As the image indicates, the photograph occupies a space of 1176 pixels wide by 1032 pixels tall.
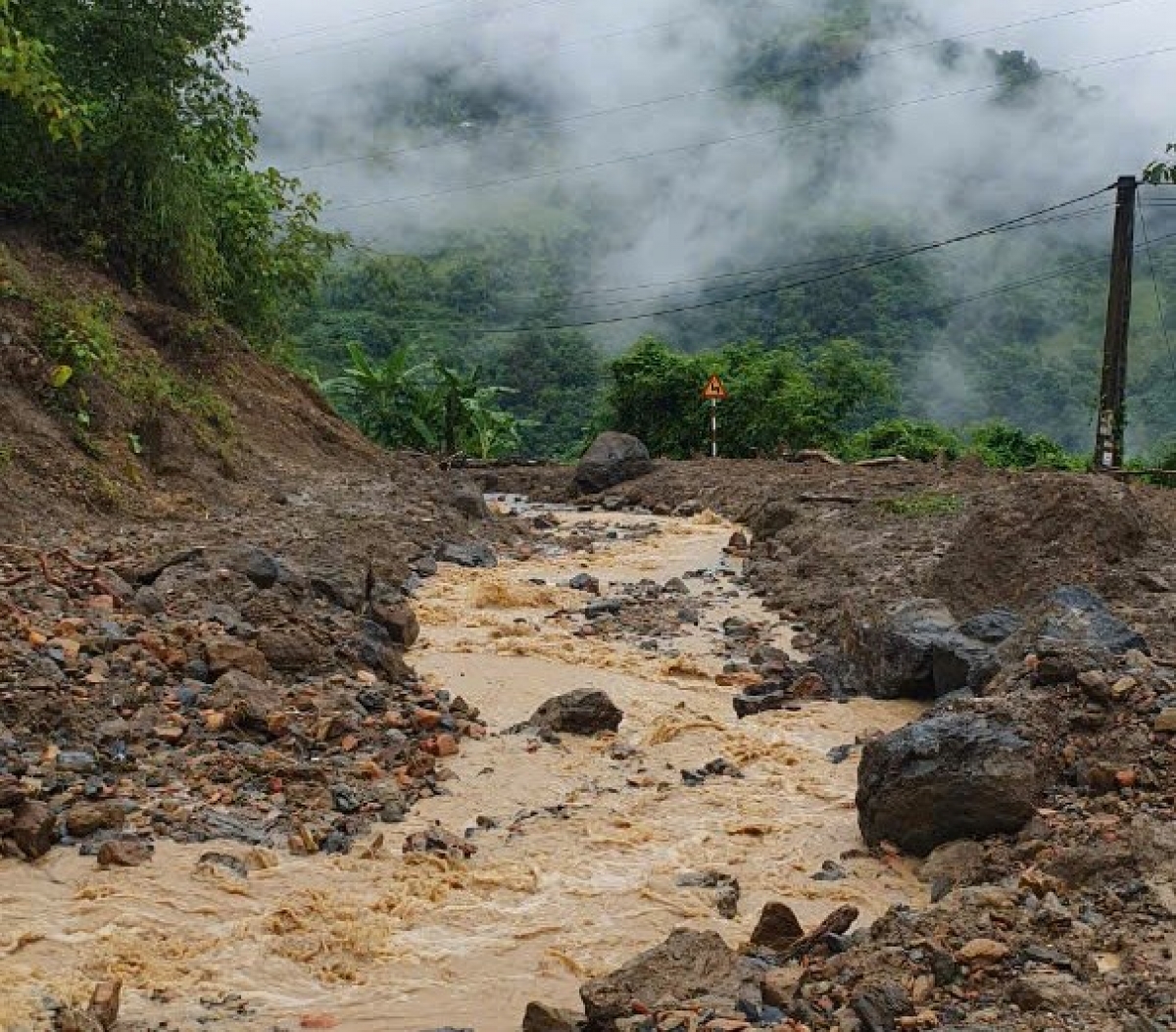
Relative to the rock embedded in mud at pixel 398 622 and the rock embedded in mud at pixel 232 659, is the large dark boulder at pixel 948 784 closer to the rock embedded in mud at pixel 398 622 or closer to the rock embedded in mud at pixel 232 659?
the rock embedded in mud at pixel 232 659

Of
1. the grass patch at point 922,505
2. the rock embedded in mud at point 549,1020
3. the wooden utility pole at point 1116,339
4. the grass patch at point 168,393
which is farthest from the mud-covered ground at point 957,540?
the grass patch at point 168,393

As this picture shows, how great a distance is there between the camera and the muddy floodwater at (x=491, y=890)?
5262 mm

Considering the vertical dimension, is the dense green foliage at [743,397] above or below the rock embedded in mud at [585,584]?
above

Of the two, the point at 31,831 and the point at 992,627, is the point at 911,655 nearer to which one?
the point at 992,627

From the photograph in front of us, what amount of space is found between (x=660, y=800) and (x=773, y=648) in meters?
3.94

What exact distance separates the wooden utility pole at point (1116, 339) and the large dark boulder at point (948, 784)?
14.8 meters

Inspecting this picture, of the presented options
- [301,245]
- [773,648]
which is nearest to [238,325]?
[301,245]

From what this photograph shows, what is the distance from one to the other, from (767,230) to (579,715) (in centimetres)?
5798

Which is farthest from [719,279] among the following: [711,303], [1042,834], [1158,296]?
[1042,834]

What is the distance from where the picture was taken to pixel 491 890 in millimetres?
6371

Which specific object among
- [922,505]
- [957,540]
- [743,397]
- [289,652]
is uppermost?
[743,397]

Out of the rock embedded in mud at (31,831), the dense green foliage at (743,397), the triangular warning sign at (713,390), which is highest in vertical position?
the dense green foliage at (743,397)

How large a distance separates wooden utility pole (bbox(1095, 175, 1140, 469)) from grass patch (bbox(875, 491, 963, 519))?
4432 millimetres

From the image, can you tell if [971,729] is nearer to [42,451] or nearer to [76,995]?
[76,995]
